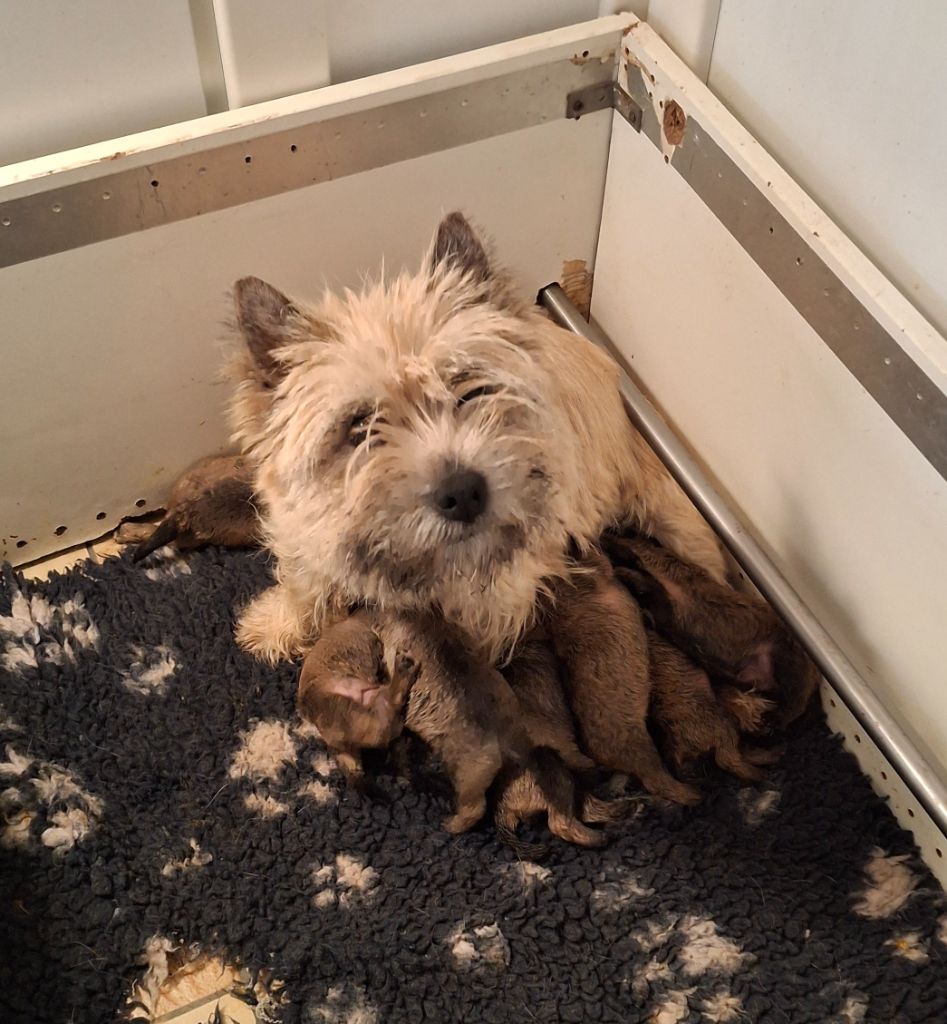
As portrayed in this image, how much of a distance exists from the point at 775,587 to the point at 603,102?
3.42 ft

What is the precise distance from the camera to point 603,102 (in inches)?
85.3

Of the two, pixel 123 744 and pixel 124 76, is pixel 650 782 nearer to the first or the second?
pixel 123 744

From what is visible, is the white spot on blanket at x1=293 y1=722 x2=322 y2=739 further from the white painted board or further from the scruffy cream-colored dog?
the white painted board

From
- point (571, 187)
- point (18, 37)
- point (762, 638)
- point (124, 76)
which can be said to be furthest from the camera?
point (571, 187)

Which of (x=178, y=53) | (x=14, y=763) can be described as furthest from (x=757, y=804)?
(x=178, y=53)

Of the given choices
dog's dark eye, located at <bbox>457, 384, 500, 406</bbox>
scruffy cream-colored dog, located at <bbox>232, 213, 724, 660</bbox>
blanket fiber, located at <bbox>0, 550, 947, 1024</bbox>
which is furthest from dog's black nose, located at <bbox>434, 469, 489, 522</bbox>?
blanket fiber, located at <bbox>0, 550, 947, 1024</bbox>

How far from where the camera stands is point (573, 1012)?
5.73ft

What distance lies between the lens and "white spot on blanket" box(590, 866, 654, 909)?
1.87 meters

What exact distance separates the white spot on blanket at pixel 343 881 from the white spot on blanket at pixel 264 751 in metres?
0.22

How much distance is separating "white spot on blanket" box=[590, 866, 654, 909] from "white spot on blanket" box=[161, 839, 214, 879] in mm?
702

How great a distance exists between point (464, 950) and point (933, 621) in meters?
0.96

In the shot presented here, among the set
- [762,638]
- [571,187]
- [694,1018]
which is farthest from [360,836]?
[571,187]

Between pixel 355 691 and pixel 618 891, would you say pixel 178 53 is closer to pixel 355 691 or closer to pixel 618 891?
pixel 355 691

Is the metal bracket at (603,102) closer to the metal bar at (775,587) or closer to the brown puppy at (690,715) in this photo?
the metal bar at (775,587)
